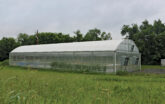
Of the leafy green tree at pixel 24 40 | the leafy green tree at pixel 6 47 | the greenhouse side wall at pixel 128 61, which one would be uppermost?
the leafy green tree at pixel 24 40

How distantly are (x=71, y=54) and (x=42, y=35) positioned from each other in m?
22.2

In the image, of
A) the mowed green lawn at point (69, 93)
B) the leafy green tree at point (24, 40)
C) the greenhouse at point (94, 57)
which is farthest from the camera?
the leafy green tree at point (24, 40)

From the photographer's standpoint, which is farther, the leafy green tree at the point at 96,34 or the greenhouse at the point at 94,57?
the leafy green tree at the point at 96,34

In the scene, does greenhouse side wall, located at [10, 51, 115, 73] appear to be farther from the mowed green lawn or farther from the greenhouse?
the mowed green lawn

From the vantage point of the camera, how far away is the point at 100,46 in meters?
16.6

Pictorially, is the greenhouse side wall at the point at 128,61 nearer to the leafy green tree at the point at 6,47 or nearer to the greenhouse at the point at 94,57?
the greenhouse at the point at 94,57

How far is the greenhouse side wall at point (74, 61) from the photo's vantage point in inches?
595

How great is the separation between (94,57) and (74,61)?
273cm

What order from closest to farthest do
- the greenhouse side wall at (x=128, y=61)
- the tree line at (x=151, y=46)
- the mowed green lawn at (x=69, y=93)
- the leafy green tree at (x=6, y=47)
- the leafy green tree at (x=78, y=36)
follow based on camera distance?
the mowed green lawn at (x=69, y=93), the greenhouse side wall at (x=128, y=61), the tree line at (x=151, y=46), the leafy green tree at (x=6, y=47), the leafy green tree at (x=78, y=36)

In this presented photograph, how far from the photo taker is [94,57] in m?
16.0

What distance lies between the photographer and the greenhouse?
15.1m

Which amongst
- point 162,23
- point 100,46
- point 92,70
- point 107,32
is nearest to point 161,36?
point 162,23

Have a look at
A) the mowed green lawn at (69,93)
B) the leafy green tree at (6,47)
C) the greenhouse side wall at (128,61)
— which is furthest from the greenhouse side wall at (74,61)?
the leafy green tree at (6,47)

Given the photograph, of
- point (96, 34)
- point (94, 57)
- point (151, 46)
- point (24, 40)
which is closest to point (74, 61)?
point (94, 57)
